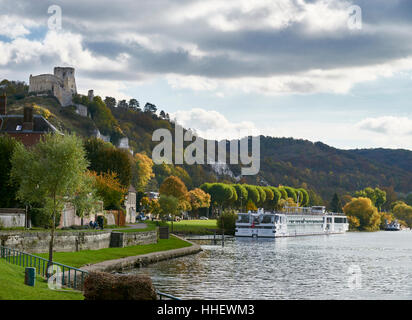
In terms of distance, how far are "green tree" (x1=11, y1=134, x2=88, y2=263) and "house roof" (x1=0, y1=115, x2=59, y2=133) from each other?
175 feet

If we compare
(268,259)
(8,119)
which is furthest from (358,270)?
(8,119)

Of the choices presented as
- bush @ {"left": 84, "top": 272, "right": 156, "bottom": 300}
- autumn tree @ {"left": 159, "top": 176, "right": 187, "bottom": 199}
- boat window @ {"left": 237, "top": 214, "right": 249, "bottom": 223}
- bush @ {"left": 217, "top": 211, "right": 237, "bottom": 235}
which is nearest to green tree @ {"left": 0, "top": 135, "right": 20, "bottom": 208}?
bush @ {"left": 84, "top": 272, "right": 156, "bottom": 300}

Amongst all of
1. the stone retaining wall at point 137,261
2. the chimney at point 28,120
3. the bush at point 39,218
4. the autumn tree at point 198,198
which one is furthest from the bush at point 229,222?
the bush at point 39,218

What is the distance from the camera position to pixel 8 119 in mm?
96250

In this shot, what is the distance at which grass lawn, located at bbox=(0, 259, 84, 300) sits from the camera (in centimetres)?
2278

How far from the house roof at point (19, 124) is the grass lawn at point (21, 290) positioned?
66.2 meters

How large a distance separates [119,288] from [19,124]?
77692 mm

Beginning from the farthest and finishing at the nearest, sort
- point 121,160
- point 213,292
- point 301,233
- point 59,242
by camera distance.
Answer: point 301,233
point 121,160
point 59,242
point 213,292

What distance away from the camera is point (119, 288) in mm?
22734

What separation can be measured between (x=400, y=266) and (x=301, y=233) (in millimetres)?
100395

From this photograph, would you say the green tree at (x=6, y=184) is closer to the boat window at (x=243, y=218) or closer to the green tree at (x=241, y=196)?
the boat window at (x=243, y=218)

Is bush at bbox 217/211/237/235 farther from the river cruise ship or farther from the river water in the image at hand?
the river water
